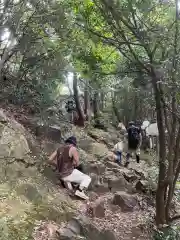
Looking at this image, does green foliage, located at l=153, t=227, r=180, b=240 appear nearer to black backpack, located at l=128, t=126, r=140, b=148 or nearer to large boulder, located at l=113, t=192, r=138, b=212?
large boulder, located at l=113, t=192, r=138, b=212

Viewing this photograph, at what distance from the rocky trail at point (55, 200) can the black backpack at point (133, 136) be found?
1463 millimetres

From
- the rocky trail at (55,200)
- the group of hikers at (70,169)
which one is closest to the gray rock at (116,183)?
the rocky trail at (55,200)

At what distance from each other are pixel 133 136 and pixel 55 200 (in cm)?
553

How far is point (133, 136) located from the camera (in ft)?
39.6

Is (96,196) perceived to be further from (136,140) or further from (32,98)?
(32,98)

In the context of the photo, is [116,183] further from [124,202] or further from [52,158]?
[52,158]

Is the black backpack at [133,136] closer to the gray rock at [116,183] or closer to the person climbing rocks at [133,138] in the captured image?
the person climbing rocks at [133,138]

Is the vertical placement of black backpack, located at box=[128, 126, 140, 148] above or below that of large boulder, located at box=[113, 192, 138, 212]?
above

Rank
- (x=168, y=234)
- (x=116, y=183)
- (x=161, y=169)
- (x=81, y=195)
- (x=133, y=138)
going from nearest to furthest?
(x=168, y=234)
(x=161, y=169)
(x=81, y=195)
(x=116, y=183)
(x=133, y=138)

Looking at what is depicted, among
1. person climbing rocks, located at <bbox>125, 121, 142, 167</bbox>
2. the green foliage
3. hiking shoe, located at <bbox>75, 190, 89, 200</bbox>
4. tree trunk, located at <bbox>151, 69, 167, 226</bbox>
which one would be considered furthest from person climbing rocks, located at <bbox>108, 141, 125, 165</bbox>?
the green foliage

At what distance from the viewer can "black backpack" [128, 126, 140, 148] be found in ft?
39.5

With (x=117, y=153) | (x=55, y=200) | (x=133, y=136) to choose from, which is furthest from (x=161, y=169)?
(x=117, y=153)

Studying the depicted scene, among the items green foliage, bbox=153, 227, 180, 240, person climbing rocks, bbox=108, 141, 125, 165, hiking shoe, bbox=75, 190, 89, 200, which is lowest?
green foliage, bbox=153, 227, 180, 240

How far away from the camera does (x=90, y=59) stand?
713 cm
